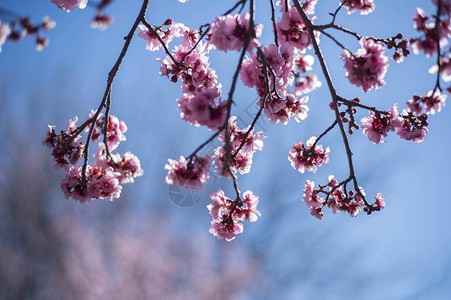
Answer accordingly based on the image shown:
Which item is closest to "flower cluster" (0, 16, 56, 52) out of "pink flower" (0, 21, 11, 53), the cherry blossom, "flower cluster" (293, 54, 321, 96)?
"pink flower" (0, 21, 11, 53)

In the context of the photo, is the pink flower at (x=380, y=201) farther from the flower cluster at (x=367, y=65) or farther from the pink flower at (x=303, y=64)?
the pink flower at (x=303, y=64)

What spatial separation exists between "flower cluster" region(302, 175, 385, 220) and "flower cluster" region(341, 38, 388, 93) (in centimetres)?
50

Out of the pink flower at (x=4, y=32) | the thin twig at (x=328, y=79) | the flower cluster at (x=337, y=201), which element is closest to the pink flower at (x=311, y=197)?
the flower cluster at (x=337, y=201)

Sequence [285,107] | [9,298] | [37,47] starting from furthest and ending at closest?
[9,298]
[285,107]
[37,47]

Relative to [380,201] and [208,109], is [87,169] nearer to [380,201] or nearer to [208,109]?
[208,109]

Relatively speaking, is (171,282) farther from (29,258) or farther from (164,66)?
(164,66)

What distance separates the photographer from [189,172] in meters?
1.26

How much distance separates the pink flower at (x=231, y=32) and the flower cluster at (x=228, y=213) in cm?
70

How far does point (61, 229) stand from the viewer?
605cm

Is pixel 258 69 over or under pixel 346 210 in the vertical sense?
over

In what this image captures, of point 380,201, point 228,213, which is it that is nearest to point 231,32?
point 228,213

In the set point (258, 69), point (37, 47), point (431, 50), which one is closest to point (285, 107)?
point (258, 69)

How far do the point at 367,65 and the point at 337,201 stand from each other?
0.78 meters

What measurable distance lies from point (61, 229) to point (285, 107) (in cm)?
592
